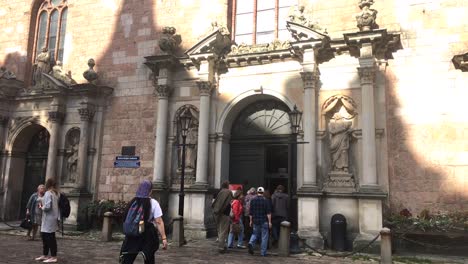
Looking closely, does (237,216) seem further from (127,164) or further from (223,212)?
(127,164)

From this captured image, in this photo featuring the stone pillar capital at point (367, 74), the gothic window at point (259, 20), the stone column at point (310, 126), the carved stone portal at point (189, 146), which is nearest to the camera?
the stone pillar capital at point (367, 74)

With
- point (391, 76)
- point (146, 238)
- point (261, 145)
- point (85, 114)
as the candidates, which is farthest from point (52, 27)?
point (146, 238)

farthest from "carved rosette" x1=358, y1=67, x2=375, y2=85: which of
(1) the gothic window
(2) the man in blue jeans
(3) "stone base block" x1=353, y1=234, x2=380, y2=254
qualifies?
(2) the man in blue jeans

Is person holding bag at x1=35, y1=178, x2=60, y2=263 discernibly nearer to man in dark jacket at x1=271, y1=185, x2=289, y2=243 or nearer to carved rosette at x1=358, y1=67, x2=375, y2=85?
man in dark jacket at x1=271, y1=185, x2=289, y2=243

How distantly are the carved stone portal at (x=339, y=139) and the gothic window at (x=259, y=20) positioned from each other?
3.33 m

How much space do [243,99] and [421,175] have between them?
6.01 metres

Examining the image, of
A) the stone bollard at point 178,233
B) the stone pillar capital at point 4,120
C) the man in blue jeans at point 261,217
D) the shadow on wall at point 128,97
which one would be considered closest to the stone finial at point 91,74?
the shadow on wall at point 128,97

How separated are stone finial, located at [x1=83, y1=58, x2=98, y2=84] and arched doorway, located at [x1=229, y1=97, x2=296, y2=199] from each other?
5.90 metres

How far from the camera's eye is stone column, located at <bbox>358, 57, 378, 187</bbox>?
12.2 meters

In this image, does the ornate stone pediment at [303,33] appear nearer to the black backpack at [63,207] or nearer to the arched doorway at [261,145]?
the arched doorway at [261,145]

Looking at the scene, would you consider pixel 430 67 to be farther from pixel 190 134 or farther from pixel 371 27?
pixel 190 134

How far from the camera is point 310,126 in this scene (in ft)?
42.9

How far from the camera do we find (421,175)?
1225cm

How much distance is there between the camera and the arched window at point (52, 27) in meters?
19.2
